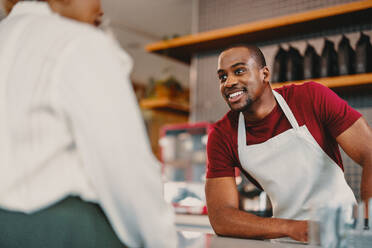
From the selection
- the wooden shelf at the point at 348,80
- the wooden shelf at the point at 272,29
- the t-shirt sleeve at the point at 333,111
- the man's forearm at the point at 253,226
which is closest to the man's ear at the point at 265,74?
the t-shirt sleeve at the point at 333,111

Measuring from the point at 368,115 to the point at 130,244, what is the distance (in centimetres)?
227

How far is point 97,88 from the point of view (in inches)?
23.7

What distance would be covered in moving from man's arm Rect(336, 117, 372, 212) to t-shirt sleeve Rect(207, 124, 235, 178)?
0.45 meters

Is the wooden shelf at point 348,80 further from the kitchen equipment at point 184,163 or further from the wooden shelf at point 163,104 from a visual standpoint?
the wooden shelf at point 163,104

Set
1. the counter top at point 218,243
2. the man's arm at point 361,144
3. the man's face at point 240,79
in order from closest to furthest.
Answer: the counter top at point 218,243 < the man's arm at point 361,144 < the man's face at point 240,79

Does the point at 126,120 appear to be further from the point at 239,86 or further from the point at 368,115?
the point at 368,115

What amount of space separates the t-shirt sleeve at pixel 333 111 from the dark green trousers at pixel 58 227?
1123 millimetres

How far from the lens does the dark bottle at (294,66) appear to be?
2.59 meters

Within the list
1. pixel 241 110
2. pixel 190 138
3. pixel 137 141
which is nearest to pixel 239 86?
pixel 241 110

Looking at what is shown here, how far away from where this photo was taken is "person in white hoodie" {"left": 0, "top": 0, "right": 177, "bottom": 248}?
0.60 meters

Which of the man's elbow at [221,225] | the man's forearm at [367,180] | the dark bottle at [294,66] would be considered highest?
the dark bottle at [294,66]

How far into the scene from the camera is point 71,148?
64 centimetres

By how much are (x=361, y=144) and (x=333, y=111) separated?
0.54 feet

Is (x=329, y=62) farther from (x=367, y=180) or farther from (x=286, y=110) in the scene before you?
(x=367, y=180)
